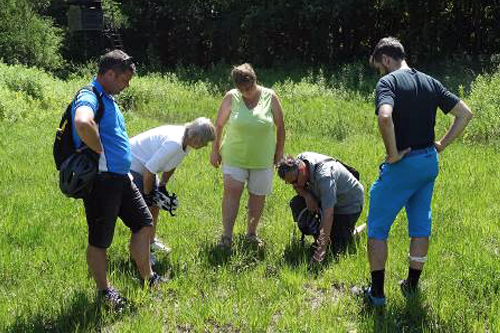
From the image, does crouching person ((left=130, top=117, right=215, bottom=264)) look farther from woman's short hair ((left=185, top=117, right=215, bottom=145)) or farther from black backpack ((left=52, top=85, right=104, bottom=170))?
black backpack ((left=52, top=85, right=104, bottom=170))

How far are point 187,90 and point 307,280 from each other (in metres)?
13.3

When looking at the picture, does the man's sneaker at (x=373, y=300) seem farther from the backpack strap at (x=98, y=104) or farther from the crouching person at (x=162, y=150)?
the backpack strap at (x=98, y=104)

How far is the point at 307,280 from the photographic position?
14.7 feet

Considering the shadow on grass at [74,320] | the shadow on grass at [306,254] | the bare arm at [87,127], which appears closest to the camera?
the bare arm at [87,127]

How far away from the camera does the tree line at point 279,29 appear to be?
20.0m

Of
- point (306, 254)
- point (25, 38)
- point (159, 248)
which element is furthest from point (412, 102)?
point (25, 38)

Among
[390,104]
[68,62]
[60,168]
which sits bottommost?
[68,62]

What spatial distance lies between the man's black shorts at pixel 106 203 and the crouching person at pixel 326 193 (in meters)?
1.30

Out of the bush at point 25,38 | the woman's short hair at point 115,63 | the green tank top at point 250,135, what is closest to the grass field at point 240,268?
the green tank top at point 250,135

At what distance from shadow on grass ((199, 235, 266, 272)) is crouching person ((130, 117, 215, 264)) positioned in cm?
51

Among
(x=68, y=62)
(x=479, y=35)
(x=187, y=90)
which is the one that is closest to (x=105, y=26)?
(x=68, y=62)

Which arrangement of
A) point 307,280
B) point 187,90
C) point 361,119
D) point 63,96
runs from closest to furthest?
point 307,280
point 361,119
point 63,96
point 187,90

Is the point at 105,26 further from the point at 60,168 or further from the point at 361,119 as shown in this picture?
the point at 60,168

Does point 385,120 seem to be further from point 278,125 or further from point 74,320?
point 74,320
